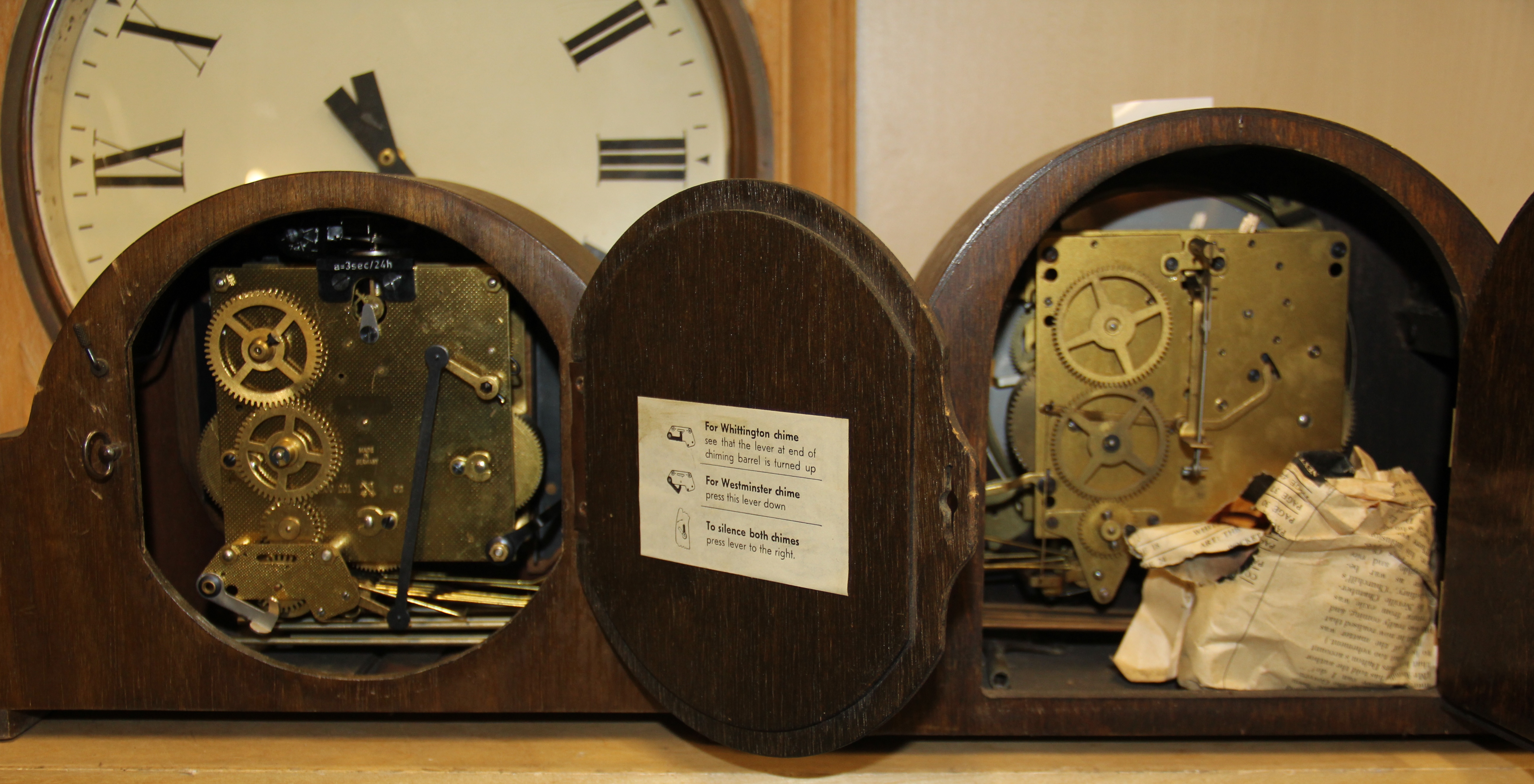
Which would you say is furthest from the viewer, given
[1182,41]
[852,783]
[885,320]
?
[1182,41]

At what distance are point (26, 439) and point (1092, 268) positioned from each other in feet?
3.61

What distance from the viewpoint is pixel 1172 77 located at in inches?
48.8

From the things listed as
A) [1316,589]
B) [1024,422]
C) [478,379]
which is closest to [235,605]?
[478,379]

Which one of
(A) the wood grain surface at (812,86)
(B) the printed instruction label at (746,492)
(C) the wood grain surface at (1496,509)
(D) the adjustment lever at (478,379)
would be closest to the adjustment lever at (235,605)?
(D) the adjustment lever at (478,379)

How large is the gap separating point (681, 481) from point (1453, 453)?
73 centimetres

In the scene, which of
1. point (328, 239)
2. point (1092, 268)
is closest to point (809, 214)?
point (1092, 268)

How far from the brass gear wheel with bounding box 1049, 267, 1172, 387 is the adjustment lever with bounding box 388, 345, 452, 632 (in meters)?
0.67

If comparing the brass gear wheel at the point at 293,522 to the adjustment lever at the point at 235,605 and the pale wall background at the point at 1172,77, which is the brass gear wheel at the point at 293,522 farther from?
the pale wall background at the point at 1172,77

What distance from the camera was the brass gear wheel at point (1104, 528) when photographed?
103 centimetres

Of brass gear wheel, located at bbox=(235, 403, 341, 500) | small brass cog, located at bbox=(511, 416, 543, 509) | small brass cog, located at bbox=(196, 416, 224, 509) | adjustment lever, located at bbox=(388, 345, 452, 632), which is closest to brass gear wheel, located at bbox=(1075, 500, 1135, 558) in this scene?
small brass cog, located at bbox=(511, 416, 543, 509)

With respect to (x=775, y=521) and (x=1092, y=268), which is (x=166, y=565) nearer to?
(x=775, y=521)

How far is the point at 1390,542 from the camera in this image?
0.88 m

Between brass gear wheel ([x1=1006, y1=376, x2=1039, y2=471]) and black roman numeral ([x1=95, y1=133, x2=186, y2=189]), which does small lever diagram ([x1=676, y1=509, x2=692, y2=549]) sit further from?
black roman numeral ([x1=95, y1=133, x2=186, y2=189])

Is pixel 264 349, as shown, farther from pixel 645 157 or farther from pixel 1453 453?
pixel 1453 453
